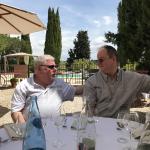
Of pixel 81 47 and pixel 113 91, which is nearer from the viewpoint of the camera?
pixel 113 91

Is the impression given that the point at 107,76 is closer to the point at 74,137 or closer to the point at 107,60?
the point at 107,60

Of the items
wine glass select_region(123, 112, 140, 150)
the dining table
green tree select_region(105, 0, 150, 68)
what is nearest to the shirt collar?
the dining table

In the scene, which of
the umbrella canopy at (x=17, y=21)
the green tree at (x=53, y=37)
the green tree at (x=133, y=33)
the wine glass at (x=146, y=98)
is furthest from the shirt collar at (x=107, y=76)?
the green tree at (x=53, y=37)

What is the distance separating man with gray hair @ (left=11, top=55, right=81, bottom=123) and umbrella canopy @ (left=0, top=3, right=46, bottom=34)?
3.31 meters

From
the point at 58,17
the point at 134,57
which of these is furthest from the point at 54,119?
the point at 58,17

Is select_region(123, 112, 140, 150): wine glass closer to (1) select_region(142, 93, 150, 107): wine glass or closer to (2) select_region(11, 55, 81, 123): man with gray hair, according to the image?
(2) select_region(11, 55, 81, 123): man with gray hair

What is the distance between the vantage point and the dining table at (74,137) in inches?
91.9

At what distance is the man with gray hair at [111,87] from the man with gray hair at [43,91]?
275 mm

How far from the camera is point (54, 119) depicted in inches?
111

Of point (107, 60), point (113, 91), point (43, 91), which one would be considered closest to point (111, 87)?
point (113, 91)

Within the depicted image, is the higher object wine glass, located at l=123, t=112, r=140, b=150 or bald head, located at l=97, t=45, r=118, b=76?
bald head, located at l=97, t=45, r=118, b=76

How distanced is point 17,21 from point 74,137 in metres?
5.40

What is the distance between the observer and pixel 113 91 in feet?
12.8

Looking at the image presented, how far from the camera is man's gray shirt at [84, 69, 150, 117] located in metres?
3.88
